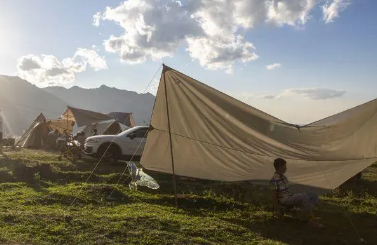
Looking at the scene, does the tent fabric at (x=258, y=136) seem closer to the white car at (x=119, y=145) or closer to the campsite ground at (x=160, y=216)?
the campsite ground at (x=160, y=216)

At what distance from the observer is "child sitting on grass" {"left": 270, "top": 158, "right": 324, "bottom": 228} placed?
6918 mm

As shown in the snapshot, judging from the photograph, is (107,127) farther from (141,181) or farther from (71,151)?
(141,181)

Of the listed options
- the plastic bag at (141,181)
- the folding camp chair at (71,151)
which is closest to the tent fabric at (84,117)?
the folding camp chair at (71,151)

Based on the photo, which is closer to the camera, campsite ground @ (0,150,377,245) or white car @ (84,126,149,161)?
campsite ground @ (0,150,377,245)

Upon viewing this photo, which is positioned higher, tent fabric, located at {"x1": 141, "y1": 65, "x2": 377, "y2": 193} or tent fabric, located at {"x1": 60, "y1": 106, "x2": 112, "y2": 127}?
tent fabric, located at {"x1": 60, "y1": 106, "x2": 112, "y2": 127}

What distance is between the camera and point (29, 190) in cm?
974

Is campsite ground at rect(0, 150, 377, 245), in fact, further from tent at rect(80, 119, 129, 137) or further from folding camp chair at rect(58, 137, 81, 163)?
tent at rect(80, 119, 129, 137)

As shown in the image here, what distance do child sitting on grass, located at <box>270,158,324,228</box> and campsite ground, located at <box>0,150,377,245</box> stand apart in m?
0.31

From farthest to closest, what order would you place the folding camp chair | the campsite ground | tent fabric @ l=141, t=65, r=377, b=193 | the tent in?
1. the tent
2. the folding camp chair
3. tent fabric @ l=141, t=65, r=377, b=193
4. the campsite ground

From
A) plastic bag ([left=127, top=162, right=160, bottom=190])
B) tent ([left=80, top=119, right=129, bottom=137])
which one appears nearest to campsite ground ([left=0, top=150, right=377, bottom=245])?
plastic bag ([left=127, top=162, right=160, bottom=190])

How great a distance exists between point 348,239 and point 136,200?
5154 millimetres

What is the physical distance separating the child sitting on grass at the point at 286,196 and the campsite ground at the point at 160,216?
306 mm

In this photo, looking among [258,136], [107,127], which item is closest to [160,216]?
[258,136]

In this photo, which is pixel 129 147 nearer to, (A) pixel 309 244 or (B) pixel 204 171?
(B) pixel 204 171
